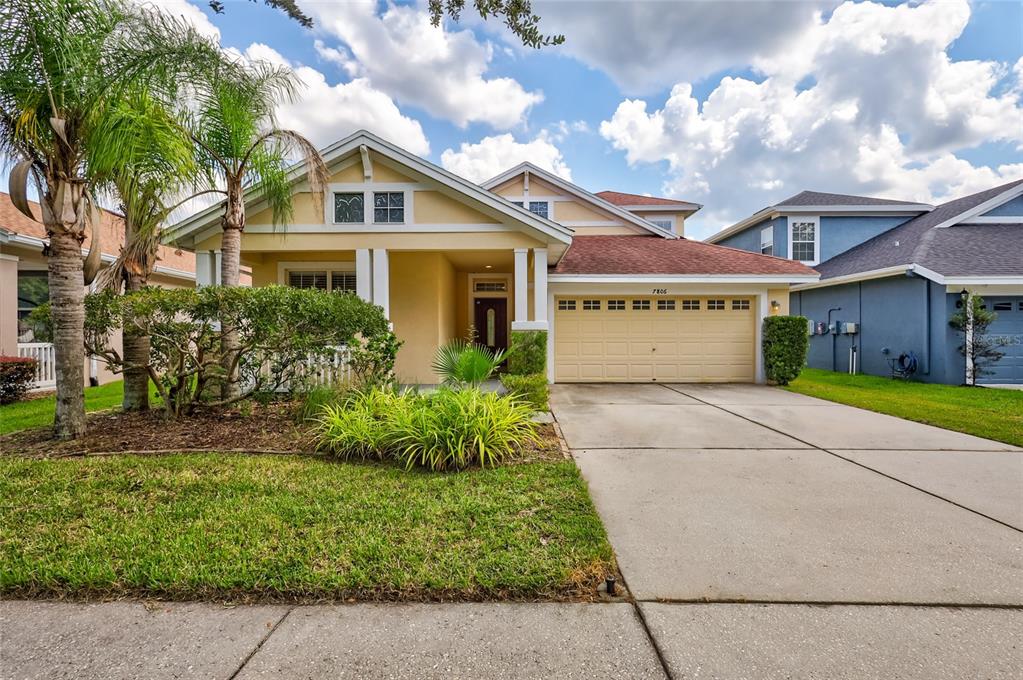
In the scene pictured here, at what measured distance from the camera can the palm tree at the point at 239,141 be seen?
6.64 m

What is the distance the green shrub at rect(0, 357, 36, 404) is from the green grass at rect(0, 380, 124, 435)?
0.60ft

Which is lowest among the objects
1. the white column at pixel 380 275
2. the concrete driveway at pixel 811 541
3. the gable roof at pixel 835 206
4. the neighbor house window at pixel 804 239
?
the concrete driveway at pixel 811 541

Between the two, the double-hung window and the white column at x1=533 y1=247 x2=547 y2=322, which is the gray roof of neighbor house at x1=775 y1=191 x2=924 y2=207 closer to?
the double-hung window

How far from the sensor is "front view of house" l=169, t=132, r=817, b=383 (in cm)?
901

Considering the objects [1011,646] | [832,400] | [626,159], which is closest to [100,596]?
[1011,646]

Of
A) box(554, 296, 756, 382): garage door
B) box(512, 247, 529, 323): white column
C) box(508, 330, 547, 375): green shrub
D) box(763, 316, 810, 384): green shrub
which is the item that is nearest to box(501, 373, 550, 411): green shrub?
box(508, 330, 547, 375): green shrub

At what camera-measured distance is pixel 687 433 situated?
614 centimetres

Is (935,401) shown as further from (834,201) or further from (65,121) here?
(65,121)

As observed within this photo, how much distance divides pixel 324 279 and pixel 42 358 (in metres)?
6.44

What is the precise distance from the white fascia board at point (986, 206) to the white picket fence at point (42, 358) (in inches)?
996

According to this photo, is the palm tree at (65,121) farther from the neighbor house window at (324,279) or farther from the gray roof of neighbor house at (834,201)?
the gray roof of neighbor house at (834,201)

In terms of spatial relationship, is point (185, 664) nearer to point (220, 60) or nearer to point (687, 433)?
point (687, 433)

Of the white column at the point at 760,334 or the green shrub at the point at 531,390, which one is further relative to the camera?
the white column at the point at 760,334

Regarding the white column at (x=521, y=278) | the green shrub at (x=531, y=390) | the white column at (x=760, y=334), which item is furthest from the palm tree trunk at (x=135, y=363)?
the white column at (x=760, y=334)
